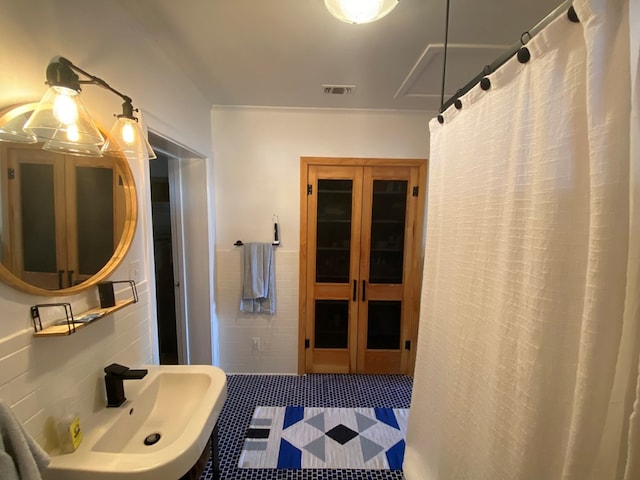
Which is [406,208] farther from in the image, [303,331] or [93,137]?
[93,137]

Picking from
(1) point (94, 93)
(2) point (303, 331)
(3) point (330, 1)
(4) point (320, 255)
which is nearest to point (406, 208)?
(4) point (320, 255)

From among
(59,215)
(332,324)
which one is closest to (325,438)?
(332,324)

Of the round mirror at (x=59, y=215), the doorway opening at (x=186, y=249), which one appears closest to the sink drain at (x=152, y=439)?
the round mirror at (x=59, y=215)

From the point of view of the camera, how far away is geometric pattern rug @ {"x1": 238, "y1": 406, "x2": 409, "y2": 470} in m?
1.74

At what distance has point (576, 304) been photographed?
0.66m

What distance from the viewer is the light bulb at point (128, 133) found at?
1096 mm

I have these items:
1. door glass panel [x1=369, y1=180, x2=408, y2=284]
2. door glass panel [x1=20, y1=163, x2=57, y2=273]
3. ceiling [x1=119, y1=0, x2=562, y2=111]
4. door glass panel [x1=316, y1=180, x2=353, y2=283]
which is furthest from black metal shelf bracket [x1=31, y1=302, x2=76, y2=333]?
door glass panel [x1=369, y1=180, x2=408, y2=284]

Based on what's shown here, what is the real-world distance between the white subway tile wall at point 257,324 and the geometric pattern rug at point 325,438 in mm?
515

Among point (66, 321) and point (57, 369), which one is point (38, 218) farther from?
point (57, 369)

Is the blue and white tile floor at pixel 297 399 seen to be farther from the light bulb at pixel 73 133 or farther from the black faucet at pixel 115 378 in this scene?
the light bulb at pixel 73 133

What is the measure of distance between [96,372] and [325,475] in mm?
1423

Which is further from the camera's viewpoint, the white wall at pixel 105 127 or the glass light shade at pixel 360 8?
the glass light shade at pixel 360 8

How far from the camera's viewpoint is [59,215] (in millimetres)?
935

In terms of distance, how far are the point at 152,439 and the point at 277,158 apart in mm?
2135
